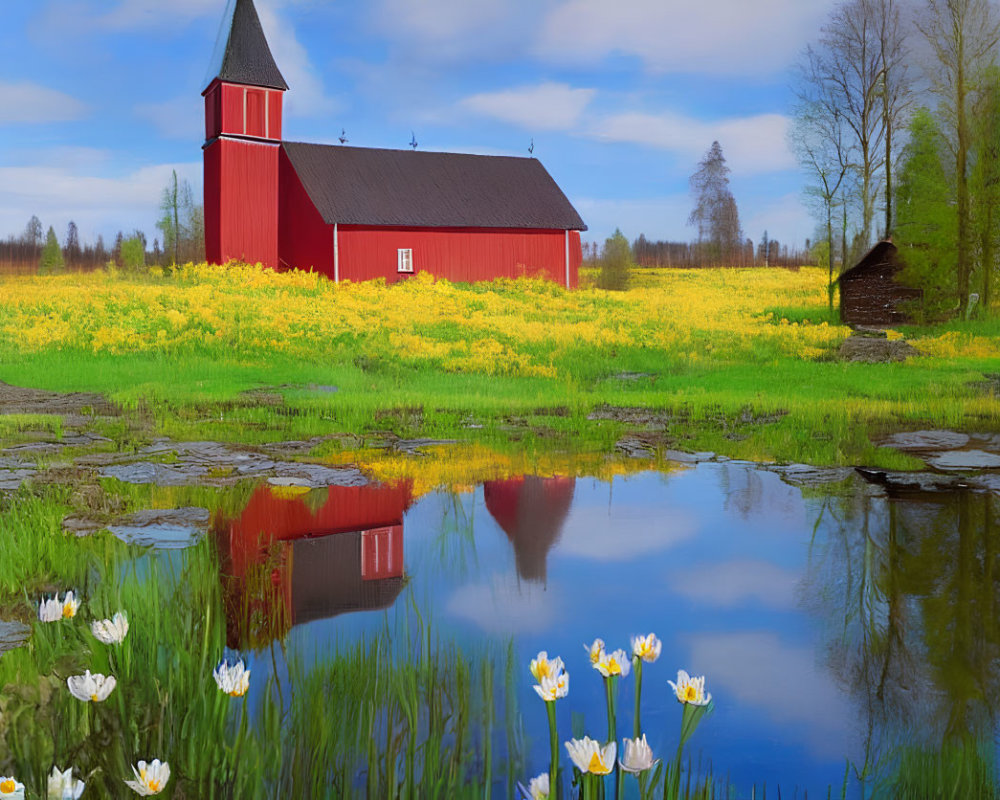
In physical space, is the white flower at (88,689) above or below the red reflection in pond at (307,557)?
above

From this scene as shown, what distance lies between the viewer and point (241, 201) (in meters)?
22.4

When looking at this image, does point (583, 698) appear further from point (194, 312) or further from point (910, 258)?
point (910, 258)

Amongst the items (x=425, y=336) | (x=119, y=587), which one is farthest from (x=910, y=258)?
(x=119, y=587)

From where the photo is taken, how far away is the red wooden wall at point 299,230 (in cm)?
2223

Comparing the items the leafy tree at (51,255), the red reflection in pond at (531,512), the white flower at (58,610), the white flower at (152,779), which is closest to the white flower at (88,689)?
the white flower at (152,779)

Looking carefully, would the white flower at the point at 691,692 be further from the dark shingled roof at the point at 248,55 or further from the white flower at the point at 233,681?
the dark shingled roof at the point at 248,55

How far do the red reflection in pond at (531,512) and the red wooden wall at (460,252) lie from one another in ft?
55.7

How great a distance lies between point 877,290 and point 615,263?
60.6ft

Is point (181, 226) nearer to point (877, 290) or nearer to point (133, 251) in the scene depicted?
point (133, 251)

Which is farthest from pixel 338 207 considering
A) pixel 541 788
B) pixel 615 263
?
pixel 541 788

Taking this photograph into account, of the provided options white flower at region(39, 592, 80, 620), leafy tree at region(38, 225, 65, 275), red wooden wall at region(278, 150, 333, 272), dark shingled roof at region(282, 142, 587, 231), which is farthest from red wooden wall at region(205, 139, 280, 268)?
white flower at region(39, 592, 80, 620)

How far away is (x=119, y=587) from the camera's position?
342 centimetres

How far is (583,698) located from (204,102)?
22791 millimetres

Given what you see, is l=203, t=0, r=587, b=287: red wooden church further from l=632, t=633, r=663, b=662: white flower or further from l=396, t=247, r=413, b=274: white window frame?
l=632, t=633, r=663, b=662: white flower
